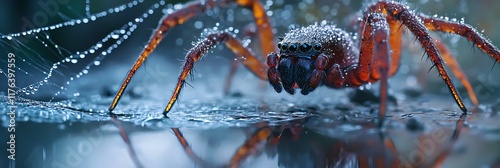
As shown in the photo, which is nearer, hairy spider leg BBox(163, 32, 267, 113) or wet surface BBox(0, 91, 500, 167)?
wet surface BBox(0, 91, 500, 167)

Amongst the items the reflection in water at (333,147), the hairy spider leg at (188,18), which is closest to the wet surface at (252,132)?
the reflection in water at (333,147)

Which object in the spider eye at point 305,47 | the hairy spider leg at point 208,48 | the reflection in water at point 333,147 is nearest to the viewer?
the reflection in water at point 333,147

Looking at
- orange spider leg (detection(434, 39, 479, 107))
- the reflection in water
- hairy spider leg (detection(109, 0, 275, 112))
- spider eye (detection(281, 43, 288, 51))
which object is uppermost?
hairy spider leg (detection(109, 0, 275, 112))

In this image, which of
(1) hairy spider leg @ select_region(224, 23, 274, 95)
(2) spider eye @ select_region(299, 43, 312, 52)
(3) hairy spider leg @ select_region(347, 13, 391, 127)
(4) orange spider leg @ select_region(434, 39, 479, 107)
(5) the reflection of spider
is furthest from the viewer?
(1) hairy spider leg @ select_region(224, 23, 274, 95)

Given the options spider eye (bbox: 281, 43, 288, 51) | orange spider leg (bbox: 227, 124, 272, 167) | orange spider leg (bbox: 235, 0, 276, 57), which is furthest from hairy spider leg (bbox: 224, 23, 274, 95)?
orange spider leg (bbox: 227, 124, 272, 167)

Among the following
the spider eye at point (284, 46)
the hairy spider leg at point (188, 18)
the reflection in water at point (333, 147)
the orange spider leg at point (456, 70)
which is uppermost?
the hairy spider leg at point (188, 18)

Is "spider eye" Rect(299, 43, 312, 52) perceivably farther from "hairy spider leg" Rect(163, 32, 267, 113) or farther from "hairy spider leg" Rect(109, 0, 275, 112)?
"hairy spider leg" Rect(109, 0, 275, 112)

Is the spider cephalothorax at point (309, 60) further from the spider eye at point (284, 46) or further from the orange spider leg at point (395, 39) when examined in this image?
the orange spider leg at point (395, 39)
